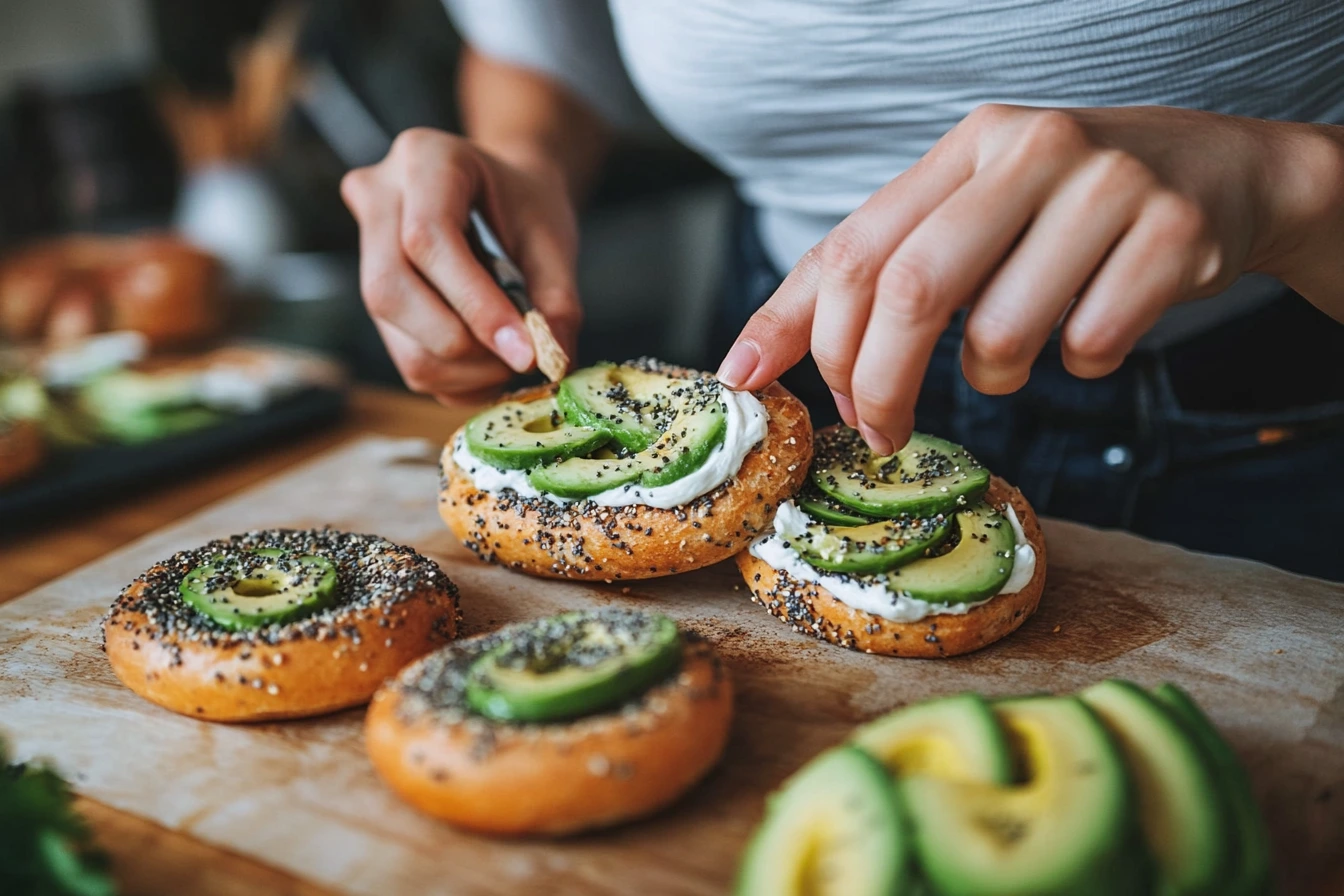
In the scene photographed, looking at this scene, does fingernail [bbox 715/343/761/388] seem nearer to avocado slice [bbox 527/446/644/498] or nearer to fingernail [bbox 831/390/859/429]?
fingernail [bbox 831/390/859/429]

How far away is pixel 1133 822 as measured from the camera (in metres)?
1.31

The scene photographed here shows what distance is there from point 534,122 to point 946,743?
8.59ft

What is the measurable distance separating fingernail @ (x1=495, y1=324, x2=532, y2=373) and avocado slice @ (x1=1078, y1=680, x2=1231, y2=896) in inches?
58.8

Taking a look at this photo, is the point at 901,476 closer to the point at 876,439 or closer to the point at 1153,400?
the point at 876,439

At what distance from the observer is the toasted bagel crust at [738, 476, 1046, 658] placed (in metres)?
2.05

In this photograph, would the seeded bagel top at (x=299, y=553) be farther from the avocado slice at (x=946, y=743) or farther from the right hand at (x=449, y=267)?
the avocado slice at (x=946, y=743)

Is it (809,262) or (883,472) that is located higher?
(809,262)

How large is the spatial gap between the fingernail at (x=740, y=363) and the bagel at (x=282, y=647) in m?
0.76

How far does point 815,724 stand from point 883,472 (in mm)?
674

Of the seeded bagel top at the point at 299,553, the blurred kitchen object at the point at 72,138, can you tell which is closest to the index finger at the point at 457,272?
the seeded bagel top at the point at 299,553

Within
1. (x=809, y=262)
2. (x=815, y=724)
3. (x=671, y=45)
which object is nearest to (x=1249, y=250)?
(x=809, y=262)

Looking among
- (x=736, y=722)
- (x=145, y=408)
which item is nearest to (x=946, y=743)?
(x=736, y=722)

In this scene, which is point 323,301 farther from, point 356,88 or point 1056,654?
point 1056,654

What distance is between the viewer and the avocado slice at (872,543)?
2.08 meters
